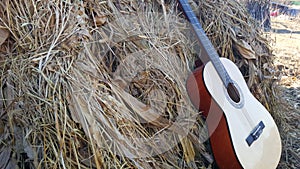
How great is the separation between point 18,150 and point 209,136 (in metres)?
0.63

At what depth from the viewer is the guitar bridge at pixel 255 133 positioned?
1194 mm

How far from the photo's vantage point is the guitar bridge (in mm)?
1194

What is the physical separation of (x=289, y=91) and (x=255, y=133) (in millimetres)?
1103

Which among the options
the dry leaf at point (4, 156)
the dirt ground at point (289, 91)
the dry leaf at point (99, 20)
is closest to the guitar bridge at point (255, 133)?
the dirt ground at point (289, 91)

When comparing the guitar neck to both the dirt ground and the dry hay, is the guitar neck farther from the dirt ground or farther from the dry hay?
the dirt ground

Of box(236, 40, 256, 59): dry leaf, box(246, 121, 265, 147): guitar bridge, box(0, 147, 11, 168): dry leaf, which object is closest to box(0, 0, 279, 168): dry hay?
box(0, 147, 11, 168): dry leaf

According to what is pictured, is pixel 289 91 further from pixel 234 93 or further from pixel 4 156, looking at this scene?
pixel 4 156

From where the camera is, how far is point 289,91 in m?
2.19

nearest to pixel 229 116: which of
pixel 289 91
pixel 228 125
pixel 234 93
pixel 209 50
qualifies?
pixel 228 125

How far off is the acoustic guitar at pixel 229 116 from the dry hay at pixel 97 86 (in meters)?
0.05

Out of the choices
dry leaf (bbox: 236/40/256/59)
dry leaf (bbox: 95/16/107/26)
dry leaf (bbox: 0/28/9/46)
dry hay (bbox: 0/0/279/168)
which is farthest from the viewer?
dry leaf (bbox: 236/40/256/59)

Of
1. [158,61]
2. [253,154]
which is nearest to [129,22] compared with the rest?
[158,61]

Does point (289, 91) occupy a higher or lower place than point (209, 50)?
lower

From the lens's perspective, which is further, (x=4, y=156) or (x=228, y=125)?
(x=228, y=125)
